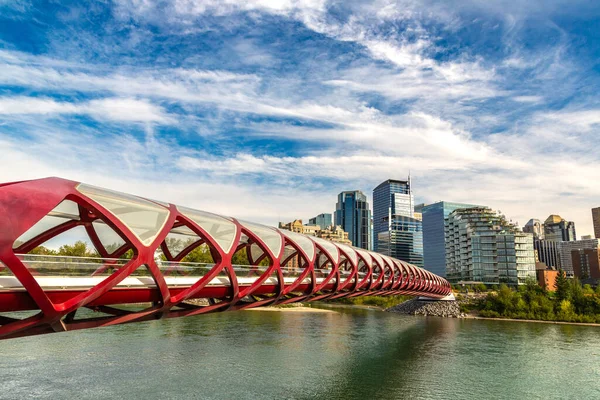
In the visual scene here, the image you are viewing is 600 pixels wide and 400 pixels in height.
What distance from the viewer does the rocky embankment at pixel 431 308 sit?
6669cm

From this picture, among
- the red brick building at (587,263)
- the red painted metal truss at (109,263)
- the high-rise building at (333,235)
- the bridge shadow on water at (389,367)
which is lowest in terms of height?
the bridge shadow on water at (389,367)

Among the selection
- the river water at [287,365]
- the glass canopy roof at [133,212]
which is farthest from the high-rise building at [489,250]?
the glass canopy roof at [133,212]

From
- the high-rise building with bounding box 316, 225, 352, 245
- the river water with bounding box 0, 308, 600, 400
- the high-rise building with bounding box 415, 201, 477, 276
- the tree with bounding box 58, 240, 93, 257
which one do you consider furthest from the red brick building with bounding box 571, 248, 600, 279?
the tree with bounding box 58, 240, 93, 257

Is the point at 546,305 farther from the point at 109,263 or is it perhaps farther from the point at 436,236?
the point at 436,236

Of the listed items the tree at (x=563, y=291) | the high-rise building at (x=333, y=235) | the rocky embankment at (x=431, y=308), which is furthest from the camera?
the high-rise building at (x=333, y=235)

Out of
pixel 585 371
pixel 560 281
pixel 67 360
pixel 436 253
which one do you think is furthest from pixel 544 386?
pixel 436 253

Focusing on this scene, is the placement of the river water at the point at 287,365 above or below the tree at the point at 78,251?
below

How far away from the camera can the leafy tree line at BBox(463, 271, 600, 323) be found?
203ft

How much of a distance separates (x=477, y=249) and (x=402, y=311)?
37306 mm

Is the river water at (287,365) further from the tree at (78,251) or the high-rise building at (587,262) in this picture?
the high-rise building at (587,262)

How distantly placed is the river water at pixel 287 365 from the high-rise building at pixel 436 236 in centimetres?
11210

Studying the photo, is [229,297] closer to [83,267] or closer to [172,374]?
[83,267]

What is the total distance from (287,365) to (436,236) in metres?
140

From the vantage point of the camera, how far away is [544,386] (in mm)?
24984
